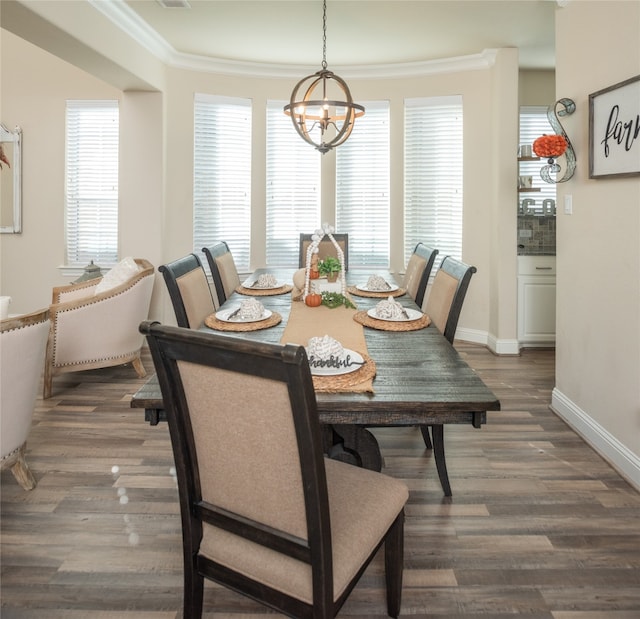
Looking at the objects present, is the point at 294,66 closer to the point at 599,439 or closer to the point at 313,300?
the point at 313,300

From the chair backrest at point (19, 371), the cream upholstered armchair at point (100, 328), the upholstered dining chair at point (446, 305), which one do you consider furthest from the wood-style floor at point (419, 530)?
the cream upholstered armchair at point (100, 328)

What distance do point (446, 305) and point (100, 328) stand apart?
2593mm

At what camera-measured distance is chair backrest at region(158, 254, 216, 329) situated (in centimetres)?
251

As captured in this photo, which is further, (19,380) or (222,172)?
(222,172)

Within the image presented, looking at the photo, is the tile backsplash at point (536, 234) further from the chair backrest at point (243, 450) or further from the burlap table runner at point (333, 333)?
the chair backrest at point (243, 450)

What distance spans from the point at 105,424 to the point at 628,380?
2.95 m

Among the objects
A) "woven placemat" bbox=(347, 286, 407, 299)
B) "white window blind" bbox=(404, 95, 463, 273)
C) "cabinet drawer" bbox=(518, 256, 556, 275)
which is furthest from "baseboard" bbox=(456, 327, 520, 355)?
"woven placemat" bbox=(347, 286, 407, 299)

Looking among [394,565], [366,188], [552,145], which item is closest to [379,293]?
[552,145]

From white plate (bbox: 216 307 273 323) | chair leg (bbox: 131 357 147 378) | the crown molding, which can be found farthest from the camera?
the crown molding

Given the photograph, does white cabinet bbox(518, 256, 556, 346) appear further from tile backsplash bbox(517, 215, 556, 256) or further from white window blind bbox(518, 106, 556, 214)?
white window blind bbox(518, 106, 556, 214)

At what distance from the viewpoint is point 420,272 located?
3.51m

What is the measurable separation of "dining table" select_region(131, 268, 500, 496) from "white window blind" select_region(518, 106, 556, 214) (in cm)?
299

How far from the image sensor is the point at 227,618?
5.73 ft

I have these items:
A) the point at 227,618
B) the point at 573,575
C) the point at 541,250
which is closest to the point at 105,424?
the point at 227,618
